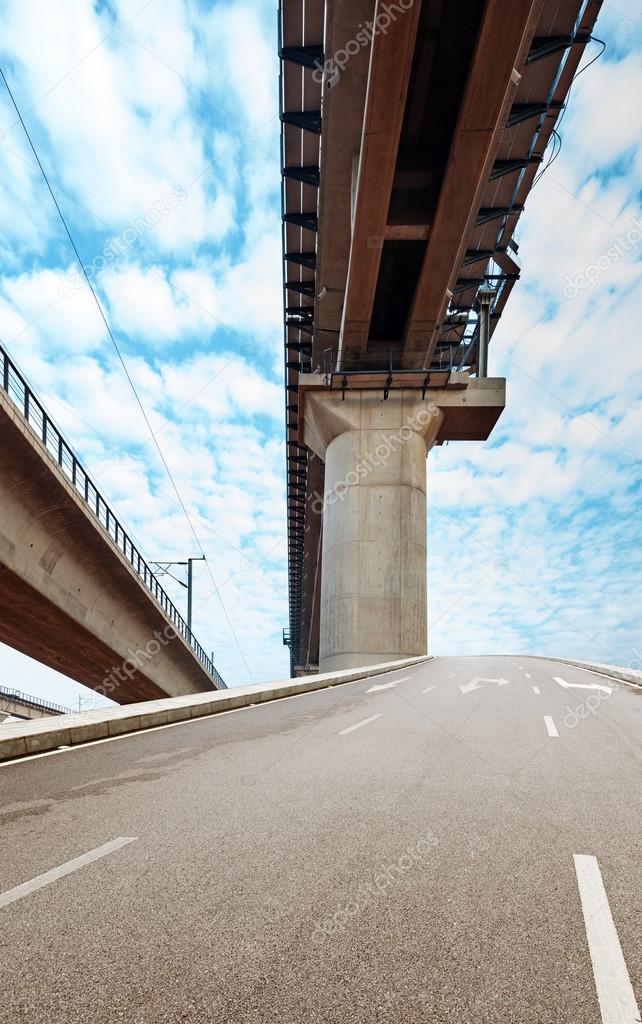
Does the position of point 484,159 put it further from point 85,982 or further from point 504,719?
point 85,982

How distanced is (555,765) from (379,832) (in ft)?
10.3

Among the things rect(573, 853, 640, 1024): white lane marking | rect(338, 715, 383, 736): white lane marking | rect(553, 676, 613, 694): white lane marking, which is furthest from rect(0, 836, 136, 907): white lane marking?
rect(553, 676, 613, 694): white lane marking

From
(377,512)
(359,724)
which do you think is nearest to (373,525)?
(377,512)

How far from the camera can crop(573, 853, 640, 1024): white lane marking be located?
2.27 metres

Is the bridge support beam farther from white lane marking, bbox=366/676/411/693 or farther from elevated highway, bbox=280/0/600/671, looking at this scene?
white lane marking, bbox=366/676/411/693

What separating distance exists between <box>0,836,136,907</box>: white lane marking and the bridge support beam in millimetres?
21172

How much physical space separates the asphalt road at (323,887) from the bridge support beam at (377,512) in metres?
18.0

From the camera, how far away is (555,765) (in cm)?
652

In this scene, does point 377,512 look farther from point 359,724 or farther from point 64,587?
point 359,724

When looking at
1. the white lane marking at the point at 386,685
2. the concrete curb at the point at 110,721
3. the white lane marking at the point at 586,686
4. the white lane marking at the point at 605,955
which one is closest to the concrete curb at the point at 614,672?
the white lane marking at the point at 586,686

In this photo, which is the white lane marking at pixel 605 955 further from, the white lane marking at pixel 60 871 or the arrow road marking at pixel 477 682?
the arrow road marking at pixel 477 682

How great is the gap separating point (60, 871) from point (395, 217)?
21.7 metres

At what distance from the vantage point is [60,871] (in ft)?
11.9

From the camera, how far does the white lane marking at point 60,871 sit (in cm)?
→ 330
